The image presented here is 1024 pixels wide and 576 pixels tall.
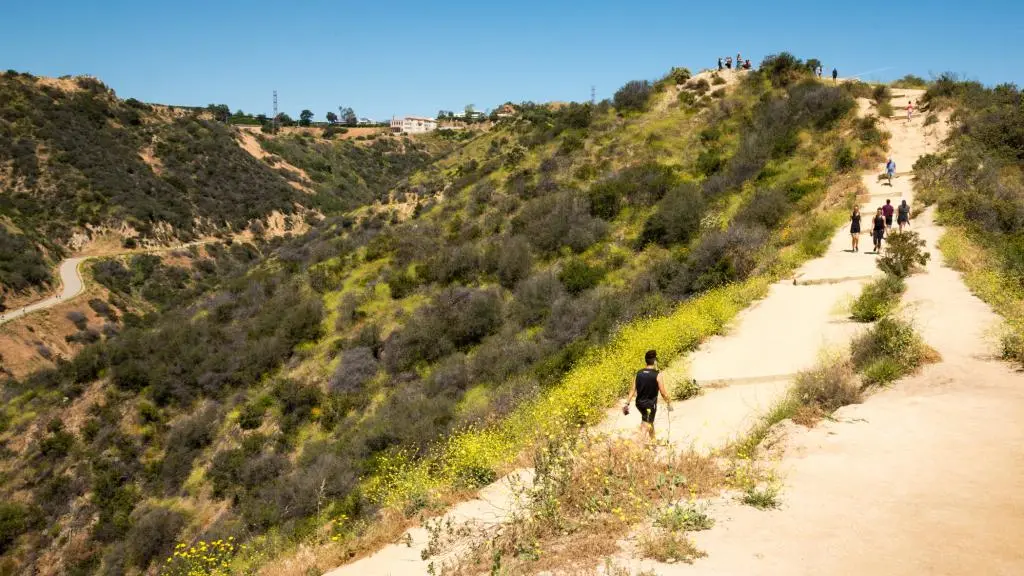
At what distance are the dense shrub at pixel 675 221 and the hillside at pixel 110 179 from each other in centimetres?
3279

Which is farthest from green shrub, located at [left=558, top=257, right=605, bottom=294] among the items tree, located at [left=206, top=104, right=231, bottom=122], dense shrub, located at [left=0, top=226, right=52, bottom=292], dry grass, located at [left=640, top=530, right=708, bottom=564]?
tree, located at [left=206, top=104, right=231, bottom=122]

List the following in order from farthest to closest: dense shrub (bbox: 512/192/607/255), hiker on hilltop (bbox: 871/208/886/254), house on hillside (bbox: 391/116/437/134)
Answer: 1. house on hillside (bbox: 391/116/437/134)
2. dense shrub (bbox: 512/192/607/255)
3. hiker on hilltop (bbox: 871/208/886/254)

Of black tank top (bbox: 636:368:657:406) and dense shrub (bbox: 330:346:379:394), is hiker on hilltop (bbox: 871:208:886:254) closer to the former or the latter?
black tank top (bbox: 636:368:657:406)

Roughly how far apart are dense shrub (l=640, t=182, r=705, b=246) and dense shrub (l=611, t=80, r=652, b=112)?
15.3 m

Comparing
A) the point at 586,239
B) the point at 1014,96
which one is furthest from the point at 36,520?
the point at 1014,96

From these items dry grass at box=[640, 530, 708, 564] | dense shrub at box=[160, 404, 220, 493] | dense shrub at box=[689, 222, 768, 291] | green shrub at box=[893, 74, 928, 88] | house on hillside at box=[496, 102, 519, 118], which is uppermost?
house on hillside at box=[496, 102, 519, 118]

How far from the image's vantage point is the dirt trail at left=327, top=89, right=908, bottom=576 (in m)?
7.13

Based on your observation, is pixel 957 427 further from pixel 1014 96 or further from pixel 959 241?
pixel 1014 96

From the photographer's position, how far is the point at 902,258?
1330cm

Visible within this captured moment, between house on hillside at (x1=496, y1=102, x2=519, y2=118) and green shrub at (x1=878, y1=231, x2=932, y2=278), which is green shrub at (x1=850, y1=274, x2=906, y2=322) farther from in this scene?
house on hillside at (x1=496, y1=102, x2=519, y2=118)

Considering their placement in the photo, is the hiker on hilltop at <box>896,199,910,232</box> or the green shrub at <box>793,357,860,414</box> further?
the hiker on hilltop at <box>896,199,910,232</box>

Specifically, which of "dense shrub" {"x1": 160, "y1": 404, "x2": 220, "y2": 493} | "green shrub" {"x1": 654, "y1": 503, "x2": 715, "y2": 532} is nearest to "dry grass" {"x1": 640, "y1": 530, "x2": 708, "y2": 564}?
"green shrub" {"x1": 654, "y1": 503, "x2": 715, "y2": 532}

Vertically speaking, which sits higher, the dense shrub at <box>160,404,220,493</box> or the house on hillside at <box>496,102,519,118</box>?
the house on hillside at <box>496,102,519,118</box>


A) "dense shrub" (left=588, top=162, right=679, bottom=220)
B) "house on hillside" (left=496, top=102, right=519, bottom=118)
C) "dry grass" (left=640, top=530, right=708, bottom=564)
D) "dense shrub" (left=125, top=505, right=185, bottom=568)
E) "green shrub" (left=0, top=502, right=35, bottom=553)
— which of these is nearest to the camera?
"dry grass" (left=640, top=530, right=708, bottom=564)
